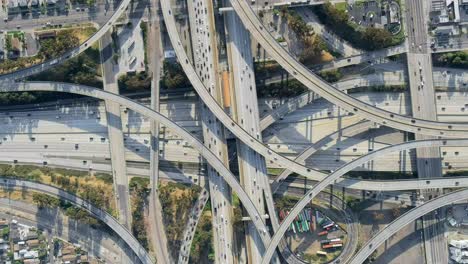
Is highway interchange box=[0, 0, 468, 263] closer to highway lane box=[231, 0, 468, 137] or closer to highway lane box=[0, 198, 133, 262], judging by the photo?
highway lane box=[231, 0, 468, 137]

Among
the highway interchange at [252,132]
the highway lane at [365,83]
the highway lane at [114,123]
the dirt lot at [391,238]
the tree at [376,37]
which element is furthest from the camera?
the highway lane at [114,123]

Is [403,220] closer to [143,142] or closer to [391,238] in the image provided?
[391,238]

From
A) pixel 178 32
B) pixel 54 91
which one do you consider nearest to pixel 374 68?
pixel 178 32

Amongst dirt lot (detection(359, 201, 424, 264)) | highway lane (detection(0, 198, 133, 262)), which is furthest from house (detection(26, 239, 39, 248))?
dirt lot (detection(359, 201, 424, 264))

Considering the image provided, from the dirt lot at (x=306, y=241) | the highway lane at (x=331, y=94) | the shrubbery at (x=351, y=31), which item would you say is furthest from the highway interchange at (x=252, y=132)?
the shrubbery at (x=351, y=31)

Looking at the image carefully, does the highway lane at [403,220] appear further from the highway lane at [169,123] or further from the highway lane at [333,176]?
the highway lane at [169,123]

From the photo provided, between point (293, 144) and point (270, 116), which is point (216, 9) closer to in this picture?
point (270, 116)
